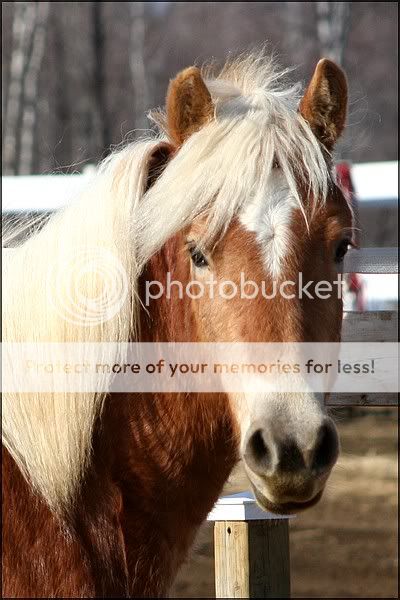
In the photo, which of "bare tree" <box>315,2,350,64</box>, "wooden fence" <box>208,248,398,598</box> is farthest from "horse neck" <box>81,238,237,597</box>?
"bare tree" <box>315,2,350,64</box>

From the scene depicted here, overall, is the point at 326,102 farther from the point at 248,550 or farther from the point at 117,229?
the point at 248,550

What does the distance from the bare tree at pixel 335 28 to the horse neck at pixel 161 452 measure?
14.3 m

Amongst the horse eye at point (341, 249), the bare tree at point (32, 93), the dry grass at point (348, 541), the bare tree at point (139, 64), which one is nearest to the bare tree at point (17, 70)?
the bare tree at point (32, 93)

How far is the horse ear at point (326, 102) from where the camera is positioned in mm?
2863

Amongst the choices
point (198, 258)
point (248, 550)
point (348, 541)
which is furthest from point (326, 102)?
point (348, 541)

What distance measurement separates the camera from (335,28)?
16.9 meters

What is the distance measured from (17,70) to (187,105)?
15607mm

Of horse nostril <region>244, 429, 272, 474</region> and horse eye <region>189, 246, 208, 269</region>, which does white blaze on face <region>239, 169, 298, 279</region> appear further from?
horse nostril <region>244, 429, 272, 474</region>

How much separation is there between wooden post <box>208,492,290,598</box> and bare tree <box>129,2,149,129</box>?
18035mm

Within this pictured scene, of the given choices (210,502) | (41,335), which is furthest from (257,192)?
(210,502)

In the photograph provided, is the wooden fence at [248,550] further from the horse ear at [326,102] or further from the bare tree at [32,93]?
the bare tree at [32,93]

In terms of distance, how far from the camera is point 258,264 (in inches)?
99.2

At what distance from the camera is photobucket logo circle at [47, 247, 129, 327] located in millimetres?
2646

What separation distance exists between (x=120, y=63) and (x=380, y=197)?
20211 mm
